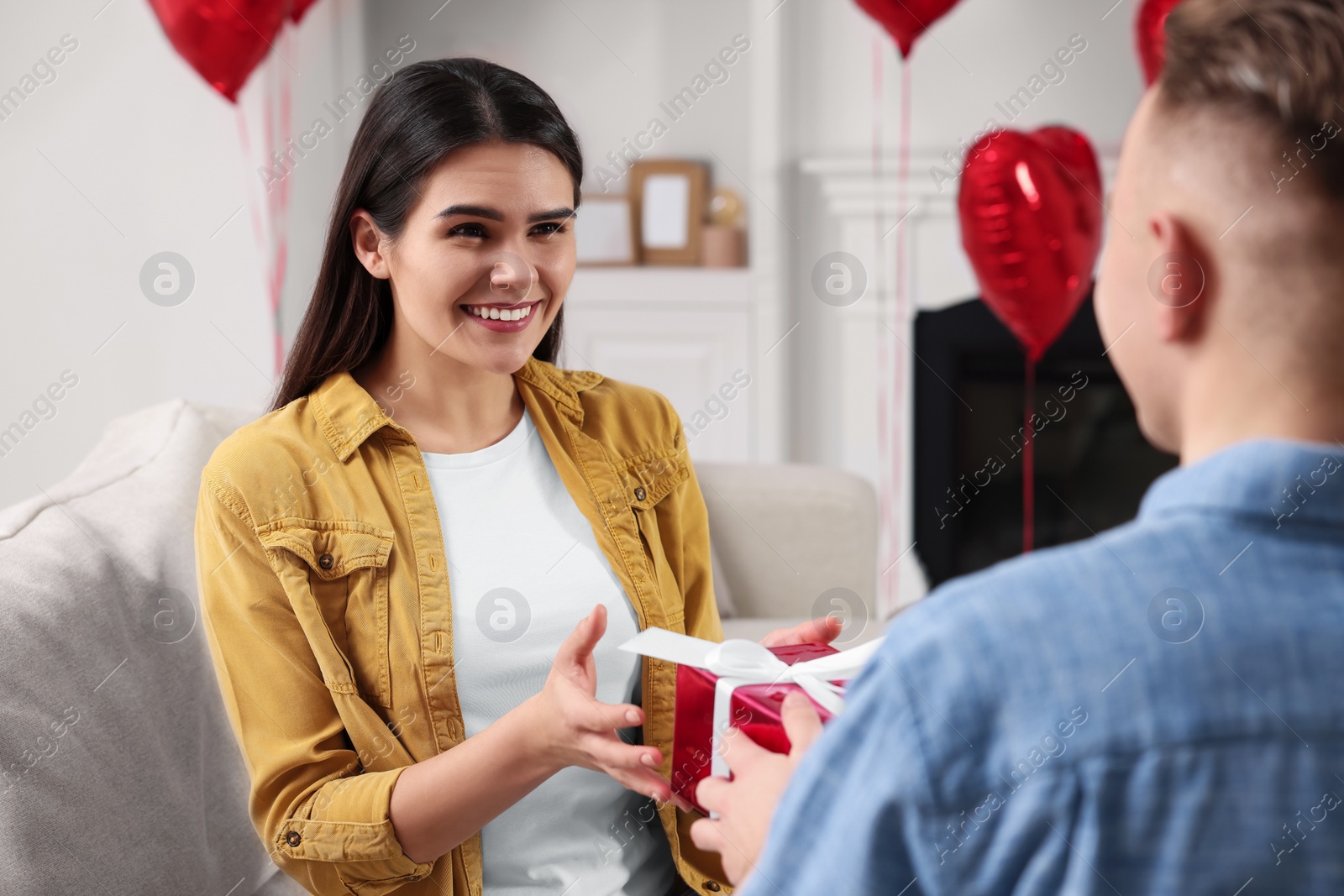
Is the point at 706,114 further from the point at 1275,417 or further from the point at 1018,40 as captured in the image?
the point at 1275,417

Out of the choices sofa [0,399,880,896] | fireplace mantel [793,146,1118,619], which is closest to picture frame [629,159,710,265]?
fireplace mantel [793,146,1118,619]

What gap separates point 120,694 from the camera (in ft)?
3.86

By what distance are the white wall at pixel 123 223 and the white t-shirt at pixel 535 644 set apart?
5.89 ft

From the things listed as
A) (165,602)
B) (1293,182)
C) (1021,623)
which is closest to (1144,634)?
(1021,623)

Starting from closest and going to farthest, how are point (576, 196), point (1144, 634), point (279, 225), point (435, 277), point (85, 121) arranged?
1. point (1144, 634)
2. point (435, 277)
3. point (576, 196)
4. point (85, 121)
5. point (279, 225)

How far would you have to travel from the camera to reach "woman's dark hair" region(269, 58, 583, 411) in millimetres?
1160

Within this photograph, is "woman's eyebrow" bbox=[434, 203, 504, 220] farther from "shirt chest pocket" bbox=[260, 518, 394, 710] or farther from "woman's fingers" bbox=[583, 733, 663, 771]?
"woman's fingers" bbox=[583, 733, 663, 771]

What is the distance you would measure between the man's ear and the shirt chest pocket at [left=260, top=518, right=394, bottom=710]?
787 mm

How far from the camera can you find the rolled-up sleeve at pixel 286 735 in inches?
40.4

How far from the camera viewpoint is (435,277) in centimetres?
116

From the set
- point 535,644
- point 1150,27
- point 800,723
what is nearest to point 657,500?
point 535,644

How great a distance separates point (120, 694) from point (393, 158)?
2.01 feet

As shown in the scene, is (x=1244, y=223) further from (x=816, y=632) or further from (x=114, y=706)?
(x=114, y=706)

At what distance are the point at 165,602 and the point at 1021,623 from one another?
109 centimetres
